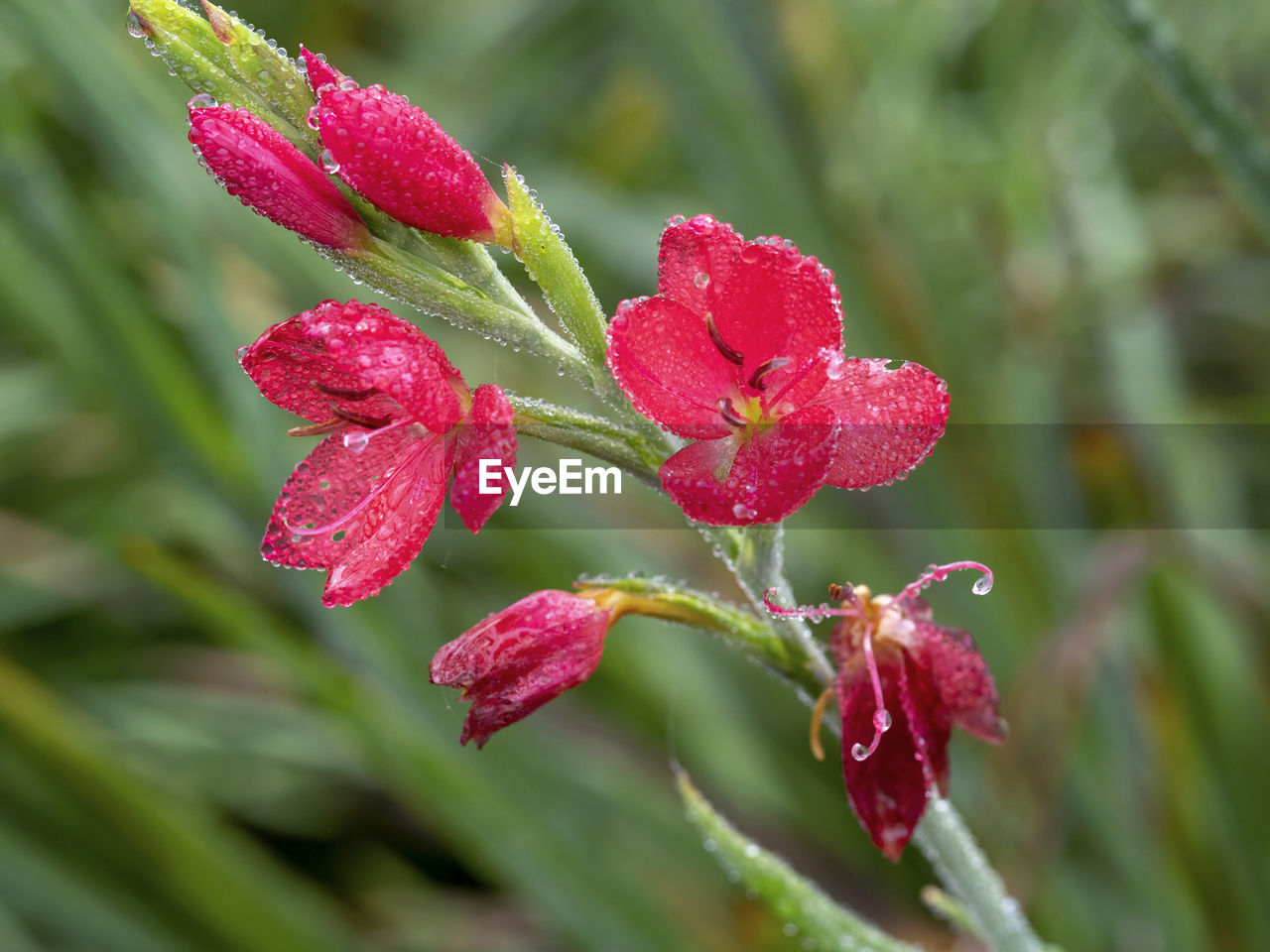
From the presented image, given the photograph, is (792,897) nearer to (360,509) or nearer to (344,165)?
(360,509)

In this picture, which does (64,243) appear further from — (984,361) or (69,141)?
(984,361)

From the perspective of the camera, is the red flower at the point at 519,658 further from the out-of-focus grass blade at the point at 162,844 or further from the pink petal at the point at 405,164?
the out-of-focus grass blade at the point at 162,844

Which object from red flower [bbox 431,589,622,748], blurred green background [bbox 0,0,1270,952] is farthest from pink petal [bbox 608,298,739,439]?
blurred green background [bbox 0,0,1270,952]

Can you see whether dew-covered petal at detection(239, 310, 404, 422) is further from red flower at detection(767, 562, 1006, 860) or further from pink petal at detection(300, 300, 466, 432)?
red flower at detection(767, 562, 1006, 860)

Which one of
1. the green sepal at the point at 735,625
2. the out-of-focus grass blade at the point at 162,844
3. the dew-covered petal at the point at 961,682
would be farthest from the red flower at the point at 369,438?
the out-of-focus grass blade at the point at 162,844

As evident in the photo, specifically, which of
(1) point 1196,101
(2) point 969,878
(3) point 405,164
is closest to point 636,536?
(1) point 1196,101

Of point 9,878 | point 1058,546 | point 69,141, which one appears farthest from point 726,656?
point 69,141
